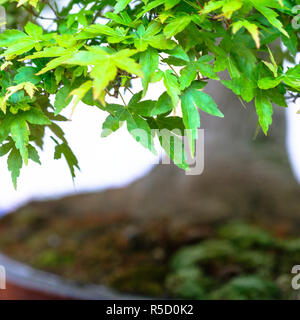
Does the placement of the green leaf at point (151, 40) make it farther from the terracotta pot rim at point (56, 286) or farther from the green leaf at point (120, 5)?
the terracotta pot rim at point (56, 286)

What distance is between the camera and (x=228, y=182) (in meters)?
2.73

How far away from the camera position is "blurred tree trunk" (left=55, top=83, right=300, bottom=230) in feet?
8.54

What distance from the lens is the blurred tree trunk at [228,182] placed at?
260cm

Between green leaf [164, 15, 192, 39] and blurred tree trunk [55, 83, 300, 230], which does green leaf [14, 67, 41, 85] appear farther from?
blurred tree trunk [55, 83, 300, 230]

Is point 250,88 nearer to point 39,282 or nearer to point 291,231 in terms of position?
point 39,282

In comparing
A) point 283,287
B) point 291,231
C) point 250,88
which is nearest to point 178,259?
point 283,287

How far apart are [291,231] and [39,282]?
154 centimetres

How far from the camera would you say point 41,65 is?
0.72m

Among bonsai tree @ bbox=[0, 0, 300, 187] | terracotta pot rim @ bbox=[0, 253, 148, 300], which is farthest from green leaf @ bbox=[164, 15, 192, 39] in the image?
terracotta pot rim @ bbox=[0, 253, 148, 300]

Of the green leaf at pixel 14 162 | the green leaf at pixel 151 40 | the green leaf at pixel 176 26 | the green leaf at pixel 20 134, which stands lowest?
the green leaf at pixel 14 162

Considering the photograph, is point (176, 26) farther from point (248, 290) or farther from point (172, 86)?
point (248, 290)

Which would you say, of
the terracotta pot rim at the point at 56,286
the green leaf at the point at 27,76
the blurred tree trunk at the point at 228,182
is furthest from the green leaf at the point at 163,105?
the blurred tree trunk at the point at 228,182

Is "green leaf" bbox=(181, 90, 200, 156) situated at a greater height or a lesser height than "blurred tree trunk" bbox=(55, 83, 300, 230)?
greater
